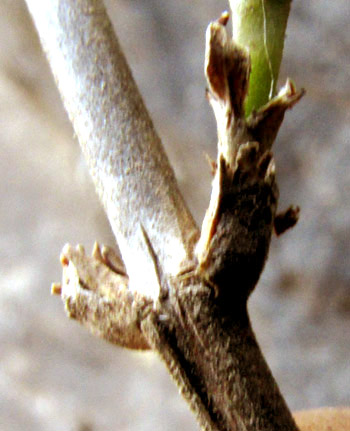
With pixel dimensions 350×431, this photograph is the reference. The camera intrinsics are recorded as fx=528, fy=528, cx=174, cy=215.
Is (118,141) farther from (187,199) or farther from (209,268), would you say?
(187,199)

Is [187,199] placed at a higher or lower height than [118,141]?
higher

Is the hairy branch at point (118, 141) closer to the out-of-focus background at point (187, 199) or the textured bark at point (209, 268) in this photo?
the textured bark at point (209, 268)

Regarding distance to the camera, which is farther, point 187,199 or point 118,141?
point 187,199

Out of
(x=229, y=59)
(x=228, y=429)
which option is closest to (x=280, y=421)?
(x=228, y=429)

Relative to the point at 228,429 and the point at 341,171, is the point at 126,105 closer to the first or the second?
the point at 228,429

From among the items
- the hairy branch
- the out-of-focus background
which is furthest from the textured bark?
the out-of-focus background

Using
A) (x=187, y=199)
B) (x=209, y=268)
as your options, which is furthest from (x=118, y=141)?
(x=187, y=199)

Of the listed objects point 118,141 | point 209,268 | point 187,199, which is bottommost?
point 209,268

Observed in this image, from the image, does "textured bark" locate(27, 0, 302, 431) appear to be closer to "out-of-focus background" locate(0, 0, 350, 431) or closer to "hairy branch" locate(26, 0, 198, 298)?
"hairy branch" locate(26, 0, 198, 298)
